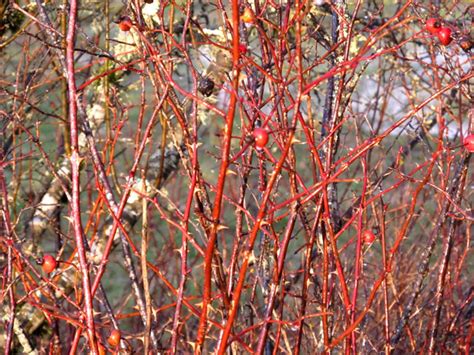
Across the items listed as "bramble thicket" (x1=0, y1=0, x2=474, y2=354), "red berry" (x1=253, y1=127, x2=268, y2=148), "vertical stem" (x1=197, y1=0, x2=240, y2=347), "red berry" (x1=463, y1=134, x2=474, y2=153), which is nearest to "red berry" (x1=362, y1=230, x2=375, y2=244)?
"bramble thicket" (x1=0, y1=0, x2=474, y2=354)

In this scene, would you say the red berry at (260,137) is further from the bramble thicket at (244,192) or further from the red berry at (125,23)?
the red berry at (125,23)

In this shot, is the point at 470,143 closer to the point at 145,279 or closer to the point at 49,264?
the point at 145,279

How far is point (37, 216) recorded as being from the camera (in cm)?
486

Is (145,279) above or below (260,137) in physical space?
below

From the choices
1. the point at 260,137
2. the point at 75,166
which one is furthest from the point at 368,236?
the point at 75,166

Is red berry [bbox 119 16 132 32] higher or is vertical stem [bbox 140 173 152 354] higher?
red berry [bbox 119 16 132 32]

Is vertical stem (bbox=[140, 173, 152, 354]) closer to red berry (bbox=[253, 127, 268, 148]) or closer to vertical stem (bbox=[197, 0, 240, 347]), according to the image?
vertical stem (bbox=[197, 0, 240, 347])

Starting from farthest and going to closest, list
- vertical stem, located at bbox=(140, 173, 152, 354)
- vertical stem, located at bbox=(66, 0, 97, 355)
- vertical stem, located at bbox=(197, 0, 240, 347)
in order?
vertical stem, located at bbox=(140, 173, 152, 354) < vertical stem, located at bbox=(66, 0, 97, 355) < vertical stem, located at bbox=(197, 0, 240, 347)

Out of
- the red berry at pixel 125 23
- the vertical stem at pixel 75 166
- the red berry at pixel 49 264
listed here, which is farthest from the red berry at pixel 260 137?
the red berry at pixel 49 264

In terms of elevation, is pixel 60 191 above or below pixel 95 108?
below

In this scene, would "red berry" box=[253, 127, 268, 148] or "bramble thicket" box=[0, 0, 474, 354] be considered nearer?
"red berry" box=[253, 127, 268, 148]

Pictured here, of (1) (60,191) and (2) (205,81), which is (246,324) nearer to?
(2) (205,81)

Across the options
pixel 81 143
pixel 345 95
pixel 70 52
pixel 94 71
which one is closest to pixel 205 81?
pixel 70 52

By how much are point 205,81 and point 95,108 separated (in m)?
3.00
